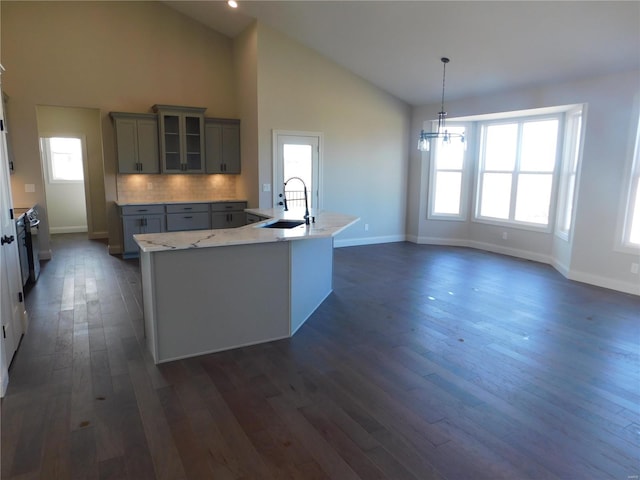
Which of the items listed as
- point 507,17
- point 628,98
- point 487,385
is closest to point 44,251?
point 487,385

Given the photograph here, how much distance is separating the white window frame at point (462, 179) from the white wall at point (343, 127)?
1.86ft

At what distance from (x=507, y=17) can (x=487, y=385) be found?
4.00 m

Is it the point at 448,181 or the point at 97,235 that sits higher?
the point at 448,181

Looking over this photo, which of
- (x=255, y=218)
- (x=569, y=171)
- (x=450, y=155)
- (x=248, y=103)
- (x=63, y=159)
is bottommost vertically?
(x=255, y=218)

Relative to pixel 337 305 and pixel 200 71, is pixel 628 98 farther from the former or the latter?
pixel 200 71

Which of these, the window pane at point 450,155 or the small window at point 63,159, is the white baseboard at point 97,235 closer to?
the small window at point 63,159

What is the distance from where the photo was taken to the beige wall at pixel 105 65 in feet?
20.0

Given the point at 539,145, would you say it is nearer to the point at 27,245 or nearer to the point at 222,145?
the point at 222,145

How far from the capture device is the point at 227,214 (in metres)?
7.28

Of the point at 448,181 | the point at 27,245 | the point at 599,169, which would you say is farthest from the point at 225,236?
the point at 448,181

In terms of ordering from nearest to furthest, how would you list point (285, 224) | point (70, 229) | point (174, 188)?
point (285, 224), point (174, 188), point (70, 229)

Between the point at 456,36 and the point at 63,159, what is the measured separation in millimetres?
8456

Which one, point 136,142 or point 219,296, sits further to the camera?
point 136,142

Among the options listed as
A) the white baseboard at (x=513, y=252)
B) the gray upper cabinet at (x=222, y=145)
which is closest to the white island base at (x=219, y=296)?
the gray upper cabinet at (x=222, y=145)
